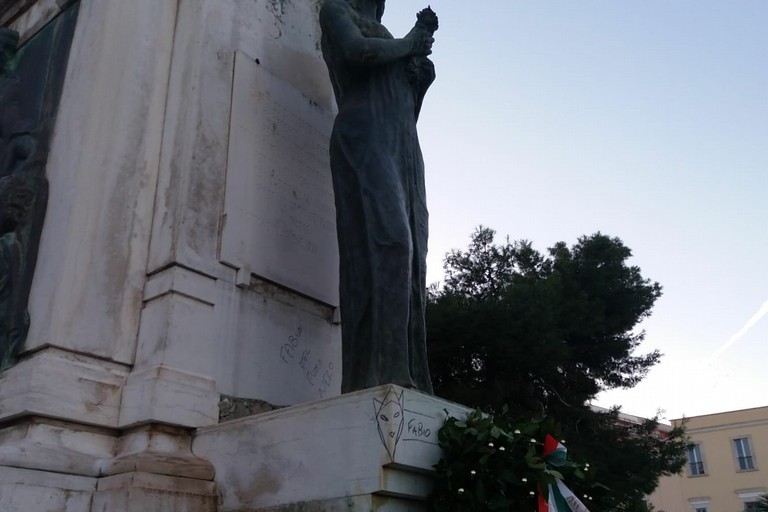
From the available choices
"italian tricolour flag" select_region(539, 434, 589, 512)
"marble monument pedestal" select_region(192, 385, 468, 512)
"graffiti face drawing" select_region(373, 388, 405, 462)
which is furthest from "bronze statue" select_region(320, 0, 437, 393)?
"italian tricolour flag" select_region(539, 434, 589, 512)

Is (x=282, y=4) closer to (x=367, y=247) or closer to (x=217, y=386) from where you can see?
(x=367, y=247)

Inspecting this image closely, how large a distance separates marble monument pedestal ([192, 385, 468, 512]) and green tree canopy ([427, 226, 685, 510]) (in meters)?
7.91

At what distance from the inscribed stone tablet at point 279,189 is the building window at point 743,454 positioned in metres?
38.7

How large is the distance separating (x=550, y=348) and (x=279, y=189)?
8.48 m

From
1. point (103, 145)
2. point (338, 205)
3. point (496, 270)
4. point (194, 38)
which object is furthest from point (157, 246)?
point (496, 270)

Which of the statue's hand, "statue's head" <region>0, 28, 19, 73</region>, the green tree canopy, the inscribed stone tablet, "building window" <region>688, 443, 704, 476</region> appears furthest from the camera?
"building window" <region>688, 443, 704, 476</region>

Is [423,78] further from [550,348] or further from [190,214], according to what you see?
[550,348]

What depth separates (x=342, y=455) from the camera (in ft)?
11.3

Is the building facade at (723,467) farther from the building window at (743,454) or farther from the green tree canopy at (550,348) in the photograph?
the green tree canopy at (550,348)

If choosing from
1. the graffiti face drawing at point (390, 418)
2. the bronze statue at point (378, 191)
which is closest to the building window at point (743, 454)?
the bronze statue at point (378, 191)

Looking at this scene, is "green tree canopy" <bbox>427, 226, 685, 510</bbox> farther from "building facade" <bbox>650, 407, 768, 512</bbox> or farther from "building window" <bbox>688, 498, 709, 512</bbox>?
"building window" <bbox>688, 498, 709, 512</bbox>

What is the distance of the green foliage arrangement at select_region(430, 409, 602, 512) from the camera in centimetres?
332

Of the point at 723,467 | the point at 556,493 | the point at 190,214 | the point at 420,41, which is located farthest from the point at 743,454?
the point at 190,214

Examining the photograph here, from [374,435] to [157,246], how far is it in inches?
80.2
